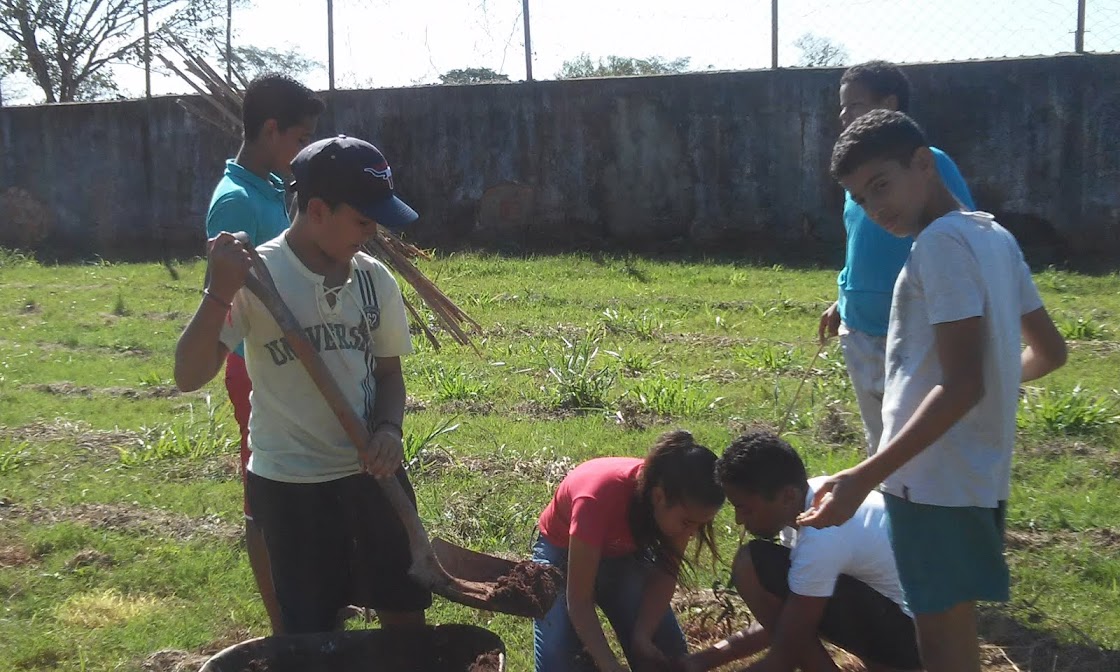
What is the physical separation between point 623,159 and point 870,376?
9294mm

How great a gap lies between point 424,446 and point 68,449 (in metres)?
1.99

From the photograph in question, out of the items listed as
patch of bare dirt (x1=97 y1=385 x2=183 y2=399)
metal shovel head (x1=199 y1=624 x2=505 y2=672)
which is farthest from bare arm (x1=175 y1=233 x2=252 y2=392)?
patch of bare dirt (x1=97 y1=385 x2=183 y2=399)

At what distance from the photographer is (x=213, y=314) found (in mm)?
2406

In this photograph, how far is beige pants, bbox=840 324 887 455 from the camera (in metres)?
3.54

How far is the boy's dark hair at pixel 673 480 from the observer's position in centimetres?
282

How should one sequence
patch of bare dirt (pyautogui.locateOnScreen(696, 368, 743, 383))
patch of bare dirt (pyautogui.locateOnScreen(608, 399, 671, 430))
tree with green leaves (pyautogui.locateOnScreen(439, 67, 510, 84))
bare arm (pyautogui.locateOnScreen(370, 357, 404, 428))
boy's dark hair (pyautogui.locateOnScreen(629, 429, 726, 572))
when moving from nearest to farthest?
bare arm (pyautogui.locateOnScreen(370, 357, 404, 428)) < boy's dark hair (pyautogui.locateOnScreen(629, 429, 726, 572)) < patch of bare dirt (pyautogui.locateOnScreen(608, 399, 671, 430)) < patch of bare dirt (pyautogui.locateOnScreen(696, 368, 743, 383)) < tree with green leaves (pyautogui.locateOnScreen(439, 67, 510, 84))

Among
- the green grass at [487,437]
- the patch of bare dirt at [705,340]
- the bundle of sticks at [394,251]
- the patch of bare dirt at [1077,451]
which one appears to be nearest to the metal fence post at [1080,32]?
the green grass at [487,437]

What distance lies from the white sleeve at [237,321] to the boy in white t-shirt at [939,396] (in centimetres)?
134

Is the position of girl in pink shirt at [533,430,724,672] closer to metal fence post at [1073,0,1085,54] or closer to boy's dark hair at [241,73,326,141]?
boy's dark hair at [241,73,326,141]

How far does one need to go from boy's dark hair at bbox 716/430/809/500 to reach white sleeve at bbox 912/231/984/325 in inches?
29.8

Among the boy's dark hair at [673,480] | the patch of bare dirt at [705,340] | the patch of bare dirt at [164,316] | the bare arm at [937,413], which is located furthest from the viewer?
the patch of bare dirt at [164,316]

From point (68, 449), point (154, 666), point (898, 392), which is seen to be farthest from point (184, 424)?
point (898, 392)

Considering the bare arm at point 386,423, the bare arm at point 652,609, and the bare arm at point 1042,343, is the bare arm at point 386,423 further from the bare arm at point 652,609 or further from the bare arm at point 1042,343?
the bare arm at point 1042,343

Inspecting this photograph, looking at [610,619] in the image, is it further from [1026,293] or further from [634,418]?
[634,418]
